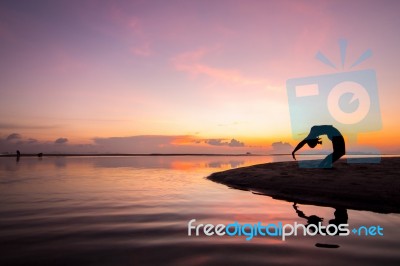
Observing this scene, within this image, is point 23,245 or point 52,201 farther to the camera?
point 52,201

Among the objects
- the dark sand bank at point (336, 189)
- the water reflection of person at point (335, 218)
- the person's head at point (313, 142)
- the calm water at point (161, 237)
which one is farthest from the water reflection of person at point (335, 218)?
the person's head at point (313, 142)

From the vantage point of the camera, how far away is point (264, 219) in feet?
28.2

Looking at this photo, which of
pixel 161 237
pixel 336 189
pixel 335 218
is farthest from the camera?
pixel 336 189

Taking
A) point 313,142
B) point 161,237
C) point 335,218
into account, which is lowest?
point 335,218

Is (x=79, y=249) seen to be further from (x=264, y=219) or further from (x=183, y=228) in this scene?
(x=264, y=219)

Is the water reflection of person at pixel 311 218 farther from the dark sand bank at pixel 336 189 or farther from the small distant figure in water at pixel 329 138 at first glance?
the small distant figure in water at pixel 329 138

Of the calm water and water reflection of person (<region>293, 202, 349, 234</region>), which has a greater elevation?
the calm water

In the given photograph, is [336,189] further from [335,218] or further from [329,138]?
[329,138]

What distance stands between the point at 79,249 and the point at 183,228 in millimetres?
2834

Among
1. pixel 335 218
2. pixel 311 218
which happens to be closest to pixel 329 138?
pixel 335 218

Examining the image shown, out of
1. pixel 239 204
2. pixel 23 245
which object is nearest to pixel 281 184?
pixel 239 204

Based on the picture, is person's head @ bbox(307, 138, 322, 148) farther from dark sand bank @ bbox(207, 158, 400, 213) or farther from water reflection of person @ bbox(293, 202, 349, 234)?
water reflection of person @ bbox(293, 202, 349, 234)

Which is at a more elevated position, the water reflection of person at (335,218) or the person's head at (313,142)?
the person's head at (313,142)

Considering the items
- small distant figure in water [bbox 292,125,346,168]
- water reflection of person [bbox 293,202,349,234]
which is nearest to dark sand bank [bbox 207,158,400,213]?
water reflection of person [bbox 293,202,349,234]
